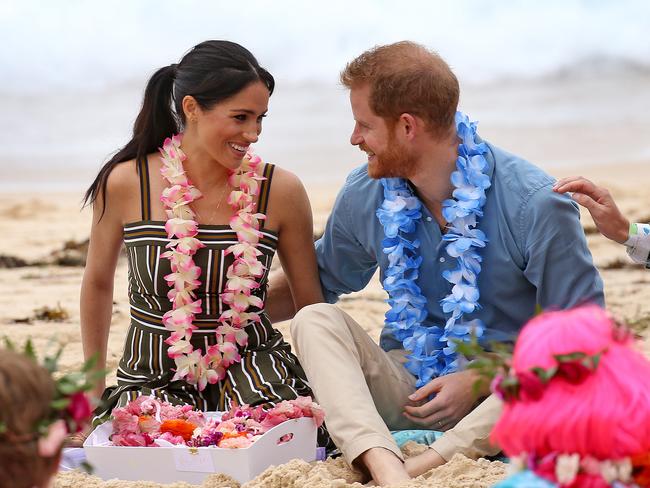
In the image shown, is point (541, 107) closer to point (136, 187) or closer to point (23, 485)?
point (136, 187)

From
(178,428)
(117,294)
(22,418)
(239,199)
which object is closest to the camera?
(22,418)

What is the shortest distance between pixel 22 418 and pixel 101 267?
7.82ft

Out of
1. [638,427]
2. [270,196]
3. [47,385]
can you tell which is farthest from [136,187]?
[638,427]

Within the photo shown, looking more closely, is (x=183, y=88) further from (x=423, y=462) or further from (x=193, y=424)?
(x=423, y=462)

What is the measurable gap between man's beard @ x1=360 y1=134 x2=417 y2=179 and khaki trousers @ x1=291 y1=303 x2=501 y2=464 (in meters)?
0.53

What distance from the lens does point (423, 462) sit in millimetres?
3414

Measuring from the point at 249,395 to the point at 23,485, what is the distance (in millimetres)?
2056

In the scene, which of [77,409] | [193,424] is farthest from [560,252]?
[77,409]

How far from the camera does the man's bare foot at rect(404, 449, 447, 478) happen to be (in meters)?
3.40

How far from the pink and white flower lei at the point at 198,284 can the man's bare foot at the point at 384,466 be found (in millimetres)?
812

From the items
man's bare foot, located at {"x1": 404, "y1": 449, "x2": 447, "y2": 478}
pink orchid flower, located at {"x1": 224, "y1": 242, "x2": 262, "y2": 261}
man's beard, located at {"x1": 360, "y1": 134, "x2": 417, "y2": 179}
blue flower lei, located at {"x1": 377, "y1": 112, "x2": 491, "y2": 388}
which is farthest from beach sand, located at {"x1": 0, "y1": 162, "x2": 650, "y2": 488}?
man's beard, located at {"x1": 360, "y1": 134, "x2": 417, "y2": 179}

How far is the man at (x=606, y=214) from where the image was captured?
3.48m

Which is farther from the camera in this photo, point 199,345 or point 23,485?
point 199,345

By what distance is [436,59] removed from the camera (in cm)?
384
